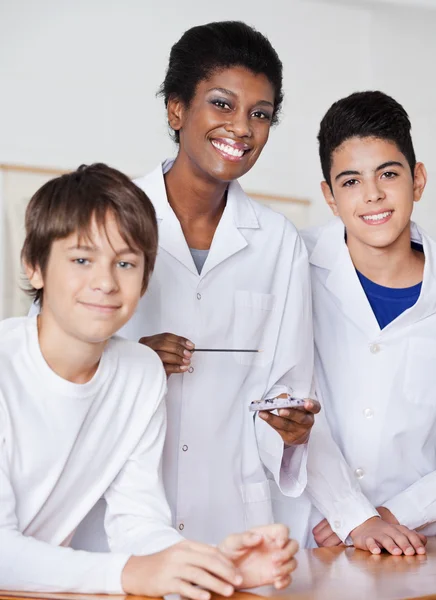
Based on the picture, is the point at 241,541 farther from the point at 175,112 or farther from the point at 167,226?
the point at 175,112

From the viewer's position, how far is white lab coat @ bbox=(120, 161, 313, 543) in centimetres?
204

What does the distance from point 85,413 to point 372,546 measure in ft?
2.15

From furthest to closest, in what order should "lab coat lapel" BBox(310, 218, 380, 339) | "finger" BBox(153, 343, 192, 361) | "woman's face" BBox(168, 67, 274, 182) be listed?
1. "lab coat lapel" BBox(310, 218, 380, 339)
2. "woman's face" BBox(168, 67, 274, 182)
3. "finger" BBox(153, 343, 192, 361)

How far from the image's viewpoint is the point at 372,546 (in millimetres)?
1830

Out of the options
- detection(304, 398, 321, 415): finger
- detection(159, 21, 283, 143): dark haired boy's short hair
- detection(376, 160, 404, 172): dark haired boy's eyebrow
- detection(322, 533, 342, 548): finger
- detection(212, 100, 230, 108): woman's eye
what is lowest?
detection(322, 533, 342, 548): finger

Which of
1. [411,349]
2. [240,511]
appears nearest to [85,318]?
[240,511]

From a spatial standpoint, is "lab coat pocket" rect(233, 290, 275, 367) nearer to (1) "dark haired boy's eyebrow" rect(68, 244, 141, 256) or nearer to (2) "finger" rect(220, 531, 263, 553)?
(1) "dark haired boy's eyebrow" rect(68, 244, 141, 256)

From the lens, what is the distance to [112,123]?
4105mm

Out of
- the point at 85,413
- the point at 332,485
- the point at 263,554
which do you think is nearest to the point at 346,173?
the point at 332,485

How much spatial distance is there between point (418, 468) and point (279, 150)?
7.83 feet

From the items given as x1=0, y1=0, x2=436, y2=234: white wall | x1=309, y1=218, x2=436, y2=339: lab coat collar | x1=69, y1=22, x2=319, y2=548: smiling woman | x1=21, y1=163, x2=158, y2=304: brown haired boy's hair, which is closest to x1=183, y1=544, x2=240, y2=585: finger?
x1=21, y1=163, x2=158, y2=304: brown haired boy's hair

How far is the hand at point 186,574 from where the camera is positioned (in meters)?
1.32

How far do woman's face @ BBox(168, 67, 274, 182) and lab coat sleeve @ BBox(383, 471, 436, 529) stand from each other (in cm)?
81

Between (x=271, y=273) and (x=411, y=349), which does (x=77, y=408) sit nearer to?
(x=271, y=273)
